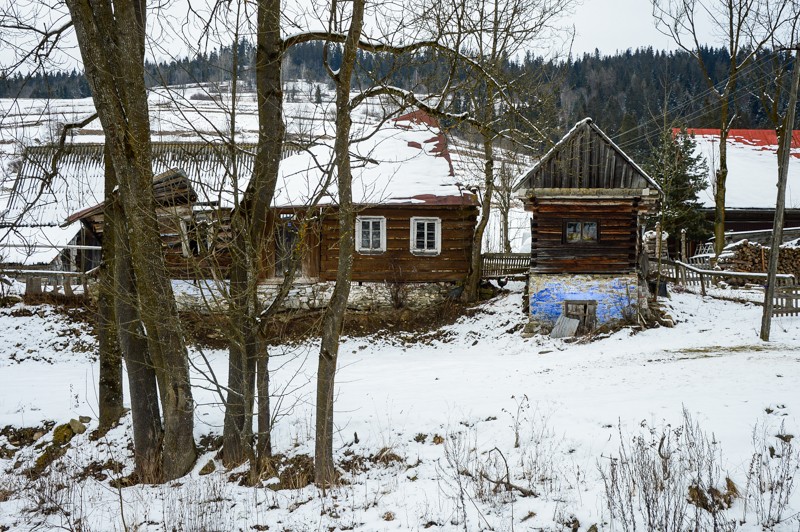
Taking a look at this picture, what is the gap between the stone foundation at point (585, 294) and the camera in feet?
52.2

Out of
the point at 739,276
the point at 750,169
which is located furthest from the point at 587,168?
the point at 750,169

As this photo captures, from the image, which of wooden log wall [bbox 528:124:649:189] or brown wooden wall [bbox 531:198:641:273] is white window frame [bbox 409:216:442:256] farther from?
wooden log wall [bbox 528:124:649:189]

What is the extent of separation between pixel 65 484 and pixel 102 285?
277cm

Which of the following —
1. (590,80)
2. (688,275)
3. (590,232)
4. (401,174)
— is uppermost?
(590,80)

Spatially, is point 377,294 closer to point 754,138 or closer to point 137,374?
point 137,374

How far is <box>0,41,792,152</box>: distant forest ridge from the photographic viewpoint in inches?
247

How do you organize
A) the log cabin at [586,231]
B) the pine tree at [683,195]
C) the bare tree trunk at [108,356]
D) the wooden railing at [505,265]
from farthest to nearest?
the pine tree at [683,195]
the wooden railing at [505,265]
the log cabin at [586,231]
the bare tree trunk at [108,356]

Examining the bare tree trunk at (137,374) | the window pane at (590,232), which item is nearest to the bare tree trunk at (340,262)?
the bare tree trunk at (137,374)

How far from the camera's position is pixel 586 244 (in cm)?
1630

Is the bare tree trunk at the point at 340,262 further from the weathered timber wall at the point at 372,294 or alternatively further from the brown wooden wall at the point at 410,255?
the brown wooden wall at the point at 410,255

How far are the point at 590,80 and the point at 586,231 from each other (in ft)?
258

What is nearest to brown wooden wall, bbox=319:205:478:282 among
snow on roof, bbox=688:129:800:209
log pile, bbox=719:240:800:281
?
log pile, bbox=719:240:800:281

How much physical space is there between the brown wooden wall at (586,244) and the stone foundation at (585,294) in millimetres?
241

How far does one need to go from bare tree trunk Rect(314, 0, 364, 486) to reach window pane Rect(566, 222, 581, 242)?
11.2 meters
